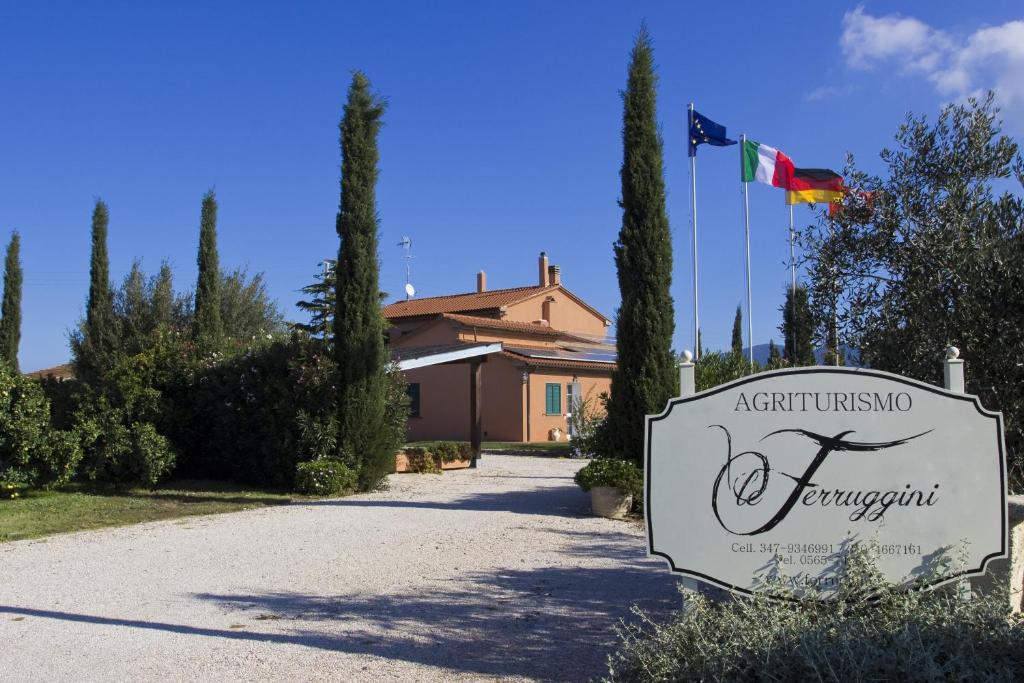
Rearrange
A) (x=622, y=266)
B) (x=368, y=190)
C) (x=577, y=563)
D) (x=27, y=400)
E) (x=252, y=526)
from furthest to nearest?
(x=368, y=190)
(x=27, y=400)
(x=622, y=266)
(x=252, y=526)
(x=577, y=563)

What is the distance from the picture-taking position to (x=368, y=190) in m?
15.8

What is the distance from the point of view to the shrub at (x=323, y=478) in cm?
1463

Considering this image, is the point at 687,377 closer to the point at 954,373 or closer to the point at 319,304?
the point at 954,373

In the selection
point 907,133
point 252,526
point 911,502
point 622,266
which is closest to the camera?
point 911,502

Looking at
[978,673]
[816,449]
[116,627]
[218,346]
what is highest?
[218,346]

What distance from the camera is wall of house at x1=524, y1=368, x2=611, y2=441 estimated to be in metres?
29.6

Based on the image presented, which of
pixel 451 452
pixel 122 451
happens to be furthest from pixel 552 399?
pixel 122 451

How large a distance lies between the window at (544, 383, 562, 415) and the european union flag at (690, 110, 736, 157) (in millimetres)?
12512

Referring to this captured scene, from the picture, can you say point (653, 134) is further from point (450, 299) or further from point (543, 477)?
point (450, 299)

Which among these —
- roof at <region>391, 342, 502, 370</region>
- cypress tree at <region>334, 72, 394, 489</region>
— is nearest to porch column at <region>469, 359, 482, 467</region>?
roof at <region>391, 342, 502, 370</region>

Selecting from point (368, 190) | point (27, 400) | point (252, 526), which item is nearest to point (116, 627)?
point (252, 526)

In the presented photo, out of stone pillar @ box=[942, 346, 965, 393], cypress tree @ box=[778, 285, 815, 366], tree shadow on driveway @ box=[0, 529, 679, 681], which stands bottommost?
tree shadow on driveway @ box=[0, 529, 679, 681]

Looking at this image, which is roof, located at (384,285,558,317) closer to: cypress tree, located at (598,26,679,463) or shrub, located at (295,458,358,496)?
shrub, located at (295,458,358,496)

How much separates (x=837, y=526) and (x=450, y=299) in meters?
35.7
